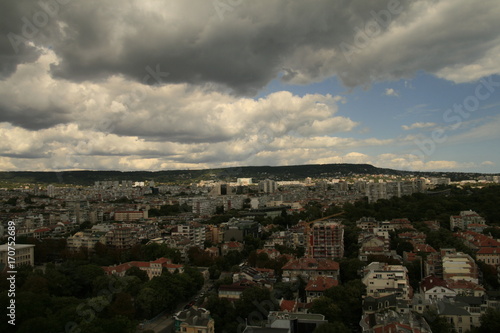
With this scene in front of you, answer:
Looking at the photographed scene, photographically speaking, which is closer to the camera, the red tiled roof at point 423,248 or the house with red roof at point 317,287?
the house with red roof at point 317,287

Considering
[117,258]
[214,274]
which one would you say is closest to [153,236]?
[117,258]

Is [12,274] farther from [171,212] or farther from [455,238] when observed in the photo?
[171,212]

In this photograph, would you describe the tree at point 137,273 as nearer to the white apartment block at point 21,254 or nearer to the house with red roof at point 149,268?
the house with red roof at point 149,268

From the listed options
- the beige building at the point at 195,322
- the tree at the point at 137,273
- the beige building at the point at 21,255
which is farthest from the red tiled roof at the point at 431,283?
the beige building at the point at 21,255

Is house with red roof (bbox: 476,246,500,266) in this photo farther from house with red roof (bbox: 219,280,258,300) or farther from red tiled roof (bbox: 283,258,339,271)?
house with red roof (bbox: 219,280,258,300)

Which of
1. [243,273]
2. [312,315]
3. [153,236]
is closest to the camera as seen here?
[312,315]

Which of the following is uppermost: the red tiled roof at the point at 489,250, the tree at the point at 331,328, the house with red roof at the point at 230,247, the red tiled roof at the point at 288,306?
the red tiled roof at the point at 489,250

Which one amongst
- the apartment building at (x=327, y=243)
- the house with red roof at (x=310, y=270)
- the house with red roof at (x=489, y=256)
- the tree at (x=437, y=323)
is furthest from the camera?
the apartment building at (x=327, y=243)

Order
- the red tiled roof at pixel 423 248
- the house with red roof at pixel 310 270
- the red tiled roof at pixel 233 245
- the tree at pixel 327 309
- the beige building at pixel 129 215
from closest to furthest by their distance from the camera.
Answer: the tree at pixel 327 309, the house with red roof at pixel 310 270, the red tiled roof at pixel 423 248, the red tiled roof at pixel 233 245, the beige building at pixel 129 215
